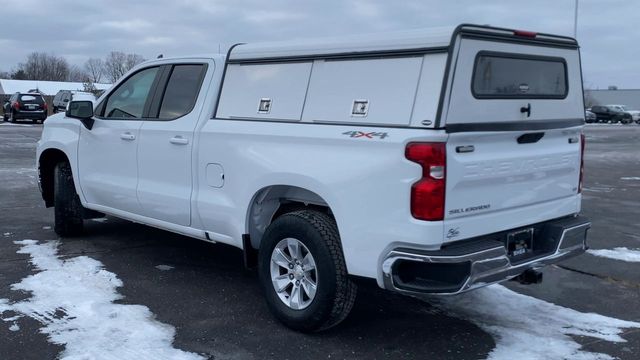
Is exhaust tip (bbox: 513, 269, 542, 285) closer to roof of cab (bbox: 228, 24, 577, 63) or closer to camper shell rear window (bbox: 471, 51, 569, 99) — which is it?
camper shell rear window (bbox: 471, 51, 569, 99)

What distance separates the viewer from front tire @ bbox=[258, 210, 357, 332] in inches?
173

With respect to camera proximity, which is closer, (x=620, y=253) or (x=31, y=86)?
(x=620, y=253)

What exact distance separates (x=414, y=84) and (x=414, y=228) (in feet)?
2.95

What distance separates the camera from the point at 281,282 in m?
4.85

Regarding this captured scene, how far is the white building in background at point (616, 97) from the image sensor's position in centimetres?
9738

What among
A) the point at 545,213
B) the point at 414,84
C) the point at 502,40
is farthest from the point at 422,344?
the point at 502,40

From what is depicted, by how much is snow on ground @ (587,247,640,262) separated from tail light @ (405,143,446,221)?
4031mm

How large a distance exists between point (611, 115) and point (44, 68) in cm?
9062

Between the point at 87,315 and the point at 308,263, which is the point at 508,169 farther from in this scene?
the point at 87,315

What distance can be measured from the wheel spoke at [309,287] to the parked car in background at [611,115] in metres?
58.8

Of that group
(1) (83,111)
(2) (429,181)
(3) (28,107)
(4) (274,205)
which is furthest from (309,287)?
(3) (28,107)

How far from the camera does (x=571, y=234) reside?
482 cm

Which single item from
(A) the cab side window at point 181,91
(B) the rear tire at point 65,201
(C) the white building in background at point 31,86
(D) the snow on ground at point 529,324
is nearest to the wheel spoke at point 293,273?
(D) the snow on ground at point 529,324

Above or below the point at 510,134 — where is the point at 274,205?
below
